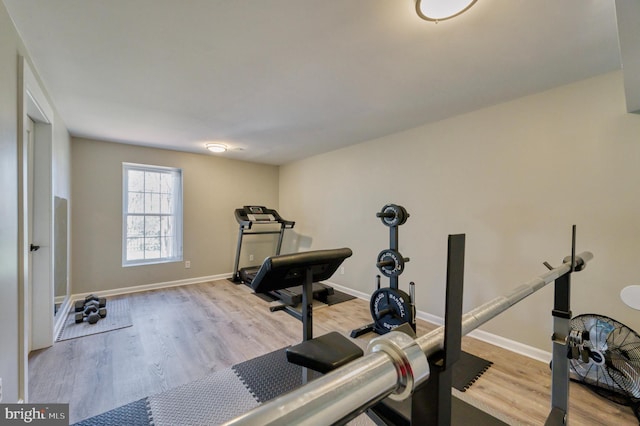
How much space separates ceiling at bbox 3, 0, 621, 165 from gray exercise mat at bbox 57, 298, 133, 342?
2396 mm

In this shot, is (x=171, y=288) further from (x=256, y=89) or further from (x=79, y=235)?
(x=256, y=89)

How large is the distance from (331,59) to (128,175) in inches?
162

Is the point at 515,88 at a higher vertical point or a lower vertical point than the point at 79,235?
higher

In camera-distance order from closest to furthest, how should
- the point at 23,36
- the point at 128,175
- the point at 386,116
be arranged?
the point at 23,36 → the point at 386,116 → the point at 128,175

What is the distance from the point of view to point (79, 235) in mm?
4020

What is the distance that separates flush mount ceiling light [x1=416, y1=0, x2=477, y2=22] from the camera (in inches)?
55.1

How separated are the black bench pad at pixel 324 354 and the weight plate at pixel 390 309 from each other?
1617 millimetres

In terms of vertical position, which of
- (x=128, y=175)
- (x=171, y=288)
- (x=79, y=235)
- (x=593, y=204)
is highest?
(x=128, y=175)

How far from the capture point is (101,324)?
3.16 metres

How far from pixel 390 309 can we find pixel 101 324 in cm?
329

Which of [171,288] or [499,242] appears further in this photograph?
[171,288]

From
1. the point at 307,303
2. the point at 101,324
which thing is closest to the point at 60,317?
the point at 101,324

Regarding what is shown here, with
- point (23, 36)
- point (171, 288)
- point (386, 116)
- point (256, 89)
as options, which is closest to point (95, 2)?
point (23, 36)

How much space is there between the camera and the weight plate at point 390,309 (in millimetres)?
2713
